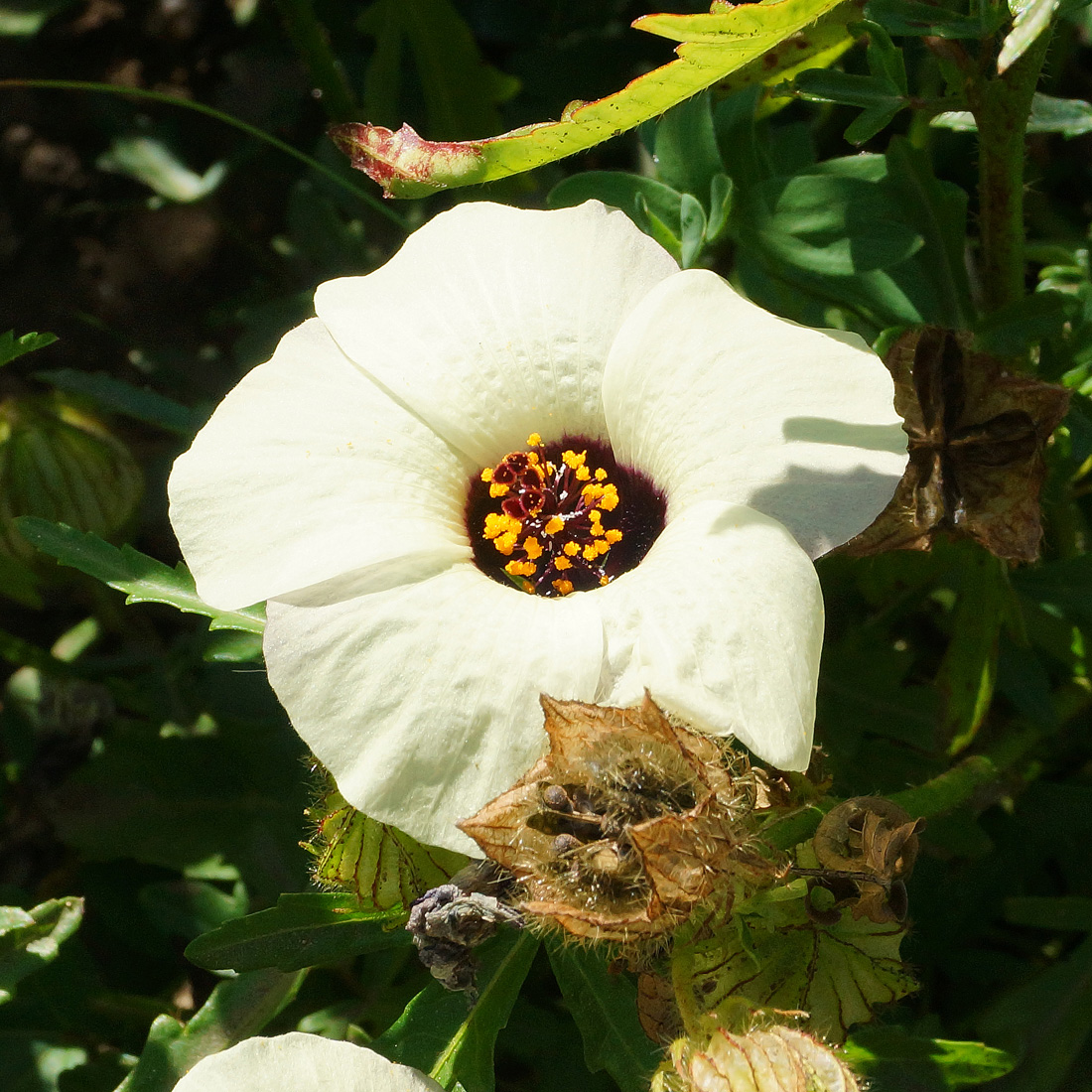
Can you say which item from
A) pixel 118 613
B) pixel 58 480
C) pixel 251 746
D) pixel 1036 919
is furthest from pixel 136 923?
pixel 1036 919

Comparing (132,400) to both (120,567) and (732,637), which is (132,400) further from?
(732,637)

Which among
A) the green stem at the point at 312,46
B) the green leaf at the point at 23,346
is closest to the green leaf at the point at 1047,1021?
the green leaf at the point at 23,346

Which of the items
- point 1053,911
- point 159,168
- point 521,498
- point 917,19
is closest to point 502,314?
point 521,498

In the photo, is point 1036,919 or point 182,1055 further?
point 1036,919

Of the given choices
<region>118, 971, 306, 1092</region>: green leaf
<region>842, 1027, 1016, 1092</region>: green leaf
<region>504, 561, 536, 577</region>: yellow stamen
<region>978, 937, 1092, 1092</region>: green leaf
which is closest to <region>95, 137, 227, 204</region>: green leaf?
<region>504, 561, 536, 577</region>: yellow stamen

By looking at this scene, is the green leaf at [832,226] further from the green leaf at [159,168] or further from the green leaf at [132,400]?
the green leaf at [159,168]

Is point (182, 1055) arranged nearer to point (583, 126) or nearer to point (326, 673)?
point (326, 673)
